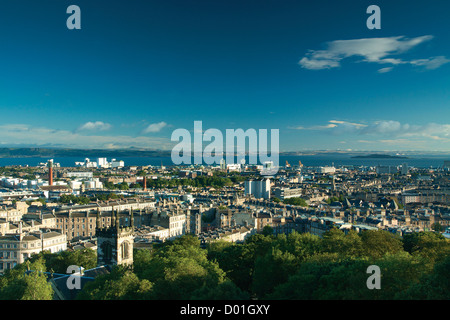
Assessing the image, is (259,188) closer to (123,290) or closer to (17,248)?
(17,248)

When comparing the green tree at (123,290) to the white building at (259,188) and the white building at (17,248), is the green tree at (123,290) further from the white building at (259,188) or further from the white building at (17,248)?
the white building at (259,188)

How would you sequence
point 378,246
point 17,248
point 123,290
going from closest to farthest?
point 123,290 → point 378,246 → point 17,248

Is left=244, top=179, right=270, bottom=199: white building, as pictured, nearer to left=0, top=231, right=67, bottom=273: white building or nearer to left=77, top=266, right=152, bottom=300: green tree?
left=0, top=231, right=67, bottom=273: white building

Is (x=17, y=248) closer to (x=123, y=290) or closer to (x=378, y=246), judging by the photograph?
(x=123, y=290)

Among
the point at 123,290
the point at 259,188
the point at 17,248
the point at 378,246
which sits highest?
the point at 123,290

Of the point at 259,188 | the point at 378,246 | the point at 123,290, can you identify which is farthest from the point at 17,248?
the point at 259,188

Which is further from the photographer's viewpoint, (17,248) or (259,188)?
(259,188)

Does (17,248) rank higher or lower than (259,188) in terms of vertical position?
higher

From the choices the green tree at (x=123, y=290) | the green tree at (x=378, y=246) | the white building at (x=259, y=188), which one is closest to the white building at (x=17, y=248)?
the green tree at (x=123, y=290)

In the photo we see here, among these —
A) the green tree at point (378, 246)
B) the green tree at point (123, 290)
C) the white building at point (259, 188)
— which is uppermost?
the green tree at point (123, 290)

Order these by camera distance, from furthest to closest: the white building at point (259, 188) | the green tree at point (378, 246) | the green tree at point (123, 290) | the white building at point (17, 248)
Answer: the white building at point (259, 188) → the white building at point (17, 248) → the green tree at point (378, 246) → the green tree at point (123, 290)

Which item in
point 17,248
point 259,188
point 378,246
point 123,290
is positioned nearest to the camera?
point 123,290
